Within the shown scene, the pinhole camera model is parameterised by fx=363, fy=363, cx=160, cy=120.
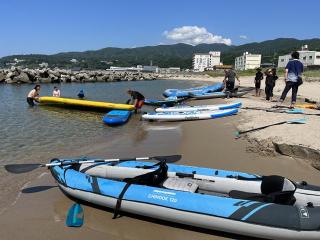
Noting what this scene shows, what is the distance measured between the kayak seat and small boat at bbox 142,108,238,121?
8743mm

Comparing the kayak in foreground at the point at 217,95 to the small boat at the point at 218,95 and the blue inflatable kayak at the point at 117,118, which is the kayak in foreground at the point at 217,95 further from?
the blue inflatable kayak at the point at 117,118

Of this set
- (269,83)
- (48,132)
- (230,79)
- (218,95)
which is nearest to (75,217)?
(48,132)

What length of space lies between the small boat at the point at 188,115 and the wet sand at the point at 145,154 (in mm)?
873

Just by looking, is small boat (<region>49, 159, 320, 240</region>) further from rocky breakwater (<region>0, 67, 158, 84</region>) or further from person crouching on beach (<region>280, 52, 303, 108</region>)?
rocky breakwater (<region>0, 67, 158, 84</region>)

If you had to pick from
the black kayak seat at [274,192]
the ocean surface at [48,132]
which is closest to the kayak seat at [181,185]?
the black kayak seat at [274,192]

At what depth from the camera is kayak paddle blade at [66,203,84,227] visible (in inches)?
215

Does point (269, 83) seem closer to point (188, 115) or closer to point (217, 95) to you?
point (217, 95)

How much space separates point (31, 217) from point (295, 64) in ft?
34.7

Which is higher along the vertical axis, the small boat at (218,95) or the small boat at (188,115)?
the small boat at (218,95)

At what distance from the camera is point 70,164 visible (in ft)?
22.9

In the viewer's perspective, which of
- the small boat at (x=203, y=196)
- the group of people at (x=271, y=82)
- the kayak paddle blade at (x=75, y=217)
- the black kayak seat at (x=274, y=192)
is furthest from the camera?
the group of people at (x=271, y=82)

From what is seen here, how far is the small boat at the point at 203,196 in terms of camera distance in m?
4.77

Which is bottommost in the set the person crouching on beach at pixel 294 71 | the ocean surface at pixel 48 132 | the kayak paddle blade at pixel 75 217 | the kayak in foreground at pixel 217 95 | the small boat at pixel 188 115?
the ocean surface at pixel 48 132

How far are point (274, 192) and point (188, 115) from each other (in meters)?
9.71
